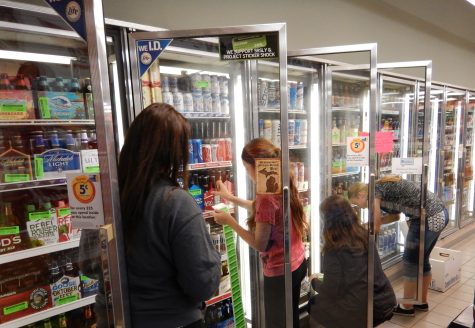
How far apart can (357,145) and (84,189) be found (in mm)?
2100

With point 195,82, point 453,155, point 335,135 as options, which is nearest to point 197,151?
point 195,82

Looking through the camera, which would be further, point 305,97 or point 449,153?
point 449,153

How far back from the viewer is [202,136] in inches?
101

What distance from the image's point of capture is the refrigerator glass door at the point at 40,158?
168 centimetres

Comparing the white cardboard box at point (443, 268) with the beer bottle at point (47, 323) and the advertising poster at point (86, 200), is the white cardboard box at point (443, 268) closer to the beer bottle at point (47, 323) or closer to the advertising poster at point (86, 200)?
the beer bottle at point (47, 323)

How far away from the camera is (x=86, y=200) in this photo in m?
0.95

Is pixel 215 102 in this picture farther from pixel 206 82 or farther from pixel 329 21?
pixel 329 21

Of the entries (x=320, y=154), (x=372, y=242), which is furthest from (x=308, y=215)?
(x=372, y=242)

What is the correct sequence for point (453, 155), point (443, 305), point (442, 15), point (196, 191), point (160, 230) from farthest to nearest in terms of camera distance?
point (453, 155)
point (442, 15)
point (443, 305)
point (196, 191)
point (160, 230)

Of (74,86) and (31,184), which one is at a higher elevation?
(74,86)

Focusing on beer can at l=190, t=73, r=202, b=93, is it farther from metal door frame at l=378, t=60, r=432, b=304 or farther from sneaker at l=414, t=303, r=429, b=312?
sneaker at l=414, t=303, r=429, b=312

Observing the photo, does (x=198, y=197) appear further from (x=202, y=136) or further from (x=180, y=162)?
(x=180, y=162)

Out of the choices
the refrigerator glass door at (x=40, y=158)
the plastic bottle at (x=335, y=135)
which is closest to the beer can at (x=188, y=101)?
the refrigerator glass door at (x=40, y=158)

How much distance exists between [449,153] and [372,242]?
435 centimetres
